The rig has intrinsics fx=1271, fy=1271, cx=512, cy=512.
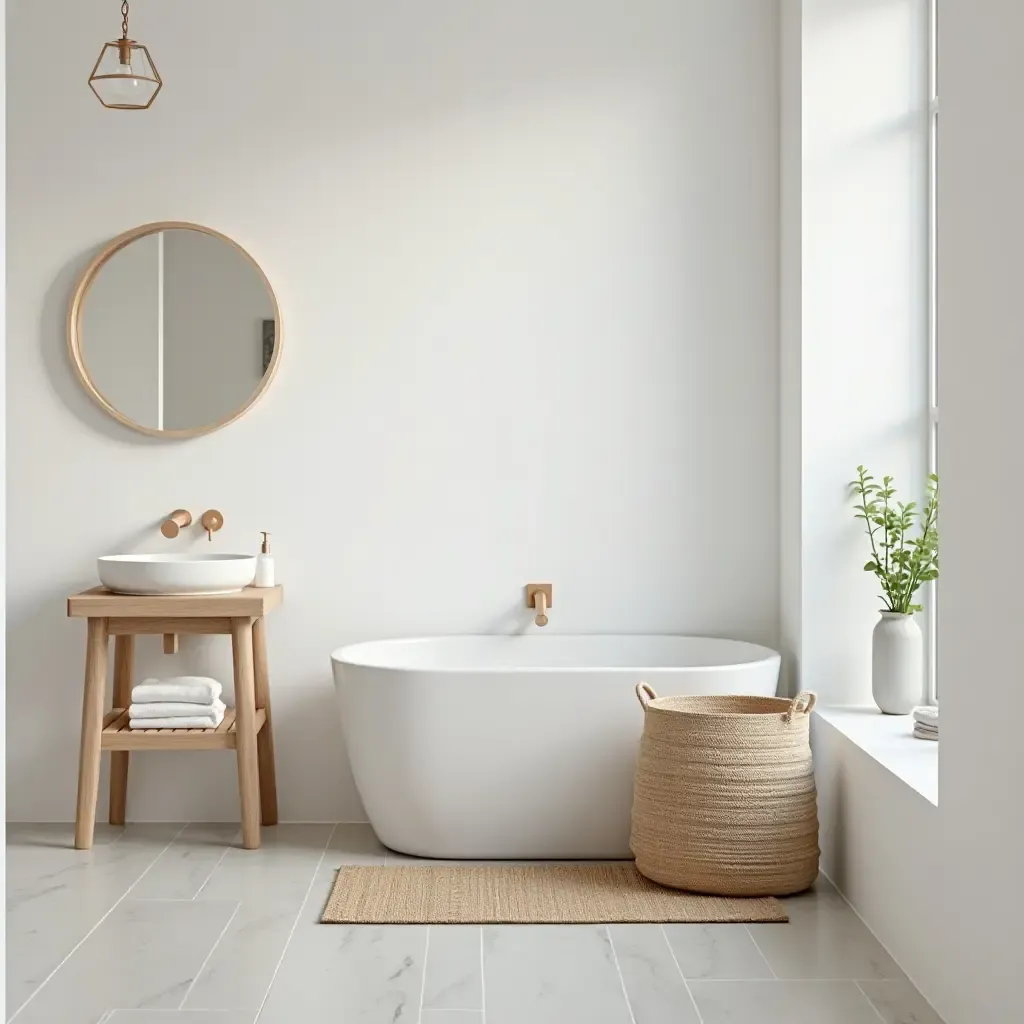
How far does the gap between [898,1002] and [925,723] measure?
2.69ft

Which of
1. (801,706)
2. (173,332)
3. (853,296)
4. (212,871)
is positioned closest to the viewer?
(801,706)

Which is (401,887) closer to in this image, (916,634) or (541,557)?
(541,557)

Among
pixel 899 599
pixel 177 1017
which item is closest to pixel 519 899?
pixel 177 1017

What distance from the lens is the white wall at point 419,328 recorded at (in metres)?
4.02

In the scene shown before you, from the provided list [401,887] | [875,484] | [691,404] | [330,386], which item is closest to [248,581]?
[330,386]

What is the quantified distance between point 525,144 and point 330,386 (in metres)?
0.99

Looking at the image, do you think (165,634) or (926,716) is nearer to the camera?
(926,716)

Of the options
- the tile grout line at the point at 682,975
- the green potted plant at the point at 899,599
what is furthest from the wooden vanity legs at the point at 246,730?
the green potted plant at the point at 899,599

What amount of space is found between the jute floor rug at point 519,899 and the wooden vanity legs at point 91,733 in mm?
822

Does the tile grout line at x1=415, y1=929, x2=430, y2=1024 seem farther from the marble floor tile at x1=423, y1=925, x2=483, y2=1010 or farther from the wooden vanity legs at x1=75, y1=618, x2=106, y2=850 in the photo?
the wooden vanity legs at x1=75, y1=618, x2=106, y2=850

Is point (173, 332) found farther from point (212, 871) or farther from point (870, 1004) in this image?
point (870, 1004)

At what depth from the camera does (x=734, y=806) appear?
322 cm

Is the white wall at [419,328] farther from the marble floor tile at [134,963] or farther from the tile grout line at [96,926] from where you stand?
the marble floor tile at [134,963]

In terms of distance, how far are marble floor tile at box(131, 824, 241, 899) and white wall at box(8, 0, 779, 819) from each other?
0.51 ft
